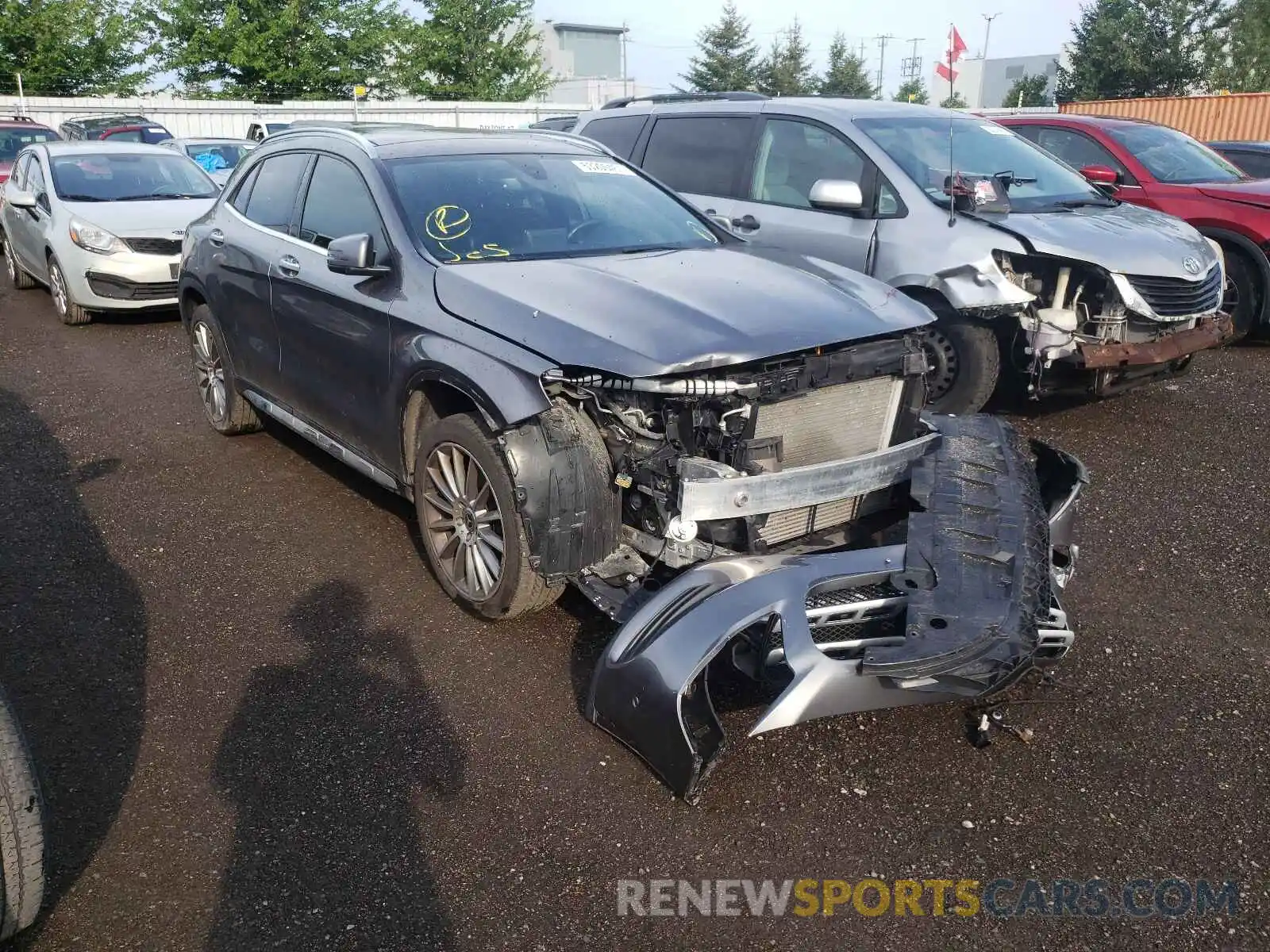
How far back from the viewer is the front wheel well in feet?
13.3

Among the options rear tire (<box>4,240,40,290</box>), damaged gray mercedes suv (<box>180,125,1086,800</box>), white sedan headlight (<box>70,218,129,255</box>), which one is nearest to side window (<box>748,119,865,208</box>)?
damaged gray mercedes suv (<box>180,125,1086,800</box>)

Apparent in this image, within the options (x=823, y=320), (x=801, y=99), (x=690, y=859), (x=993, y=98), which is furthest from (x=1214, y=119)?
(x=993, y=98)

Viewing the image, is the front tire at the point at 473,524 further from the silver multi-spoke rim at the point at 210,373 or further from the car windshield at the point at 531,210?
the silver multi-spoke rim at the point at 210,373

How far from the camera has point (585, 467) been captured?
3518mm

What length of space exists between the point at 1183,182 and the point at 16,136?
55.2 feet

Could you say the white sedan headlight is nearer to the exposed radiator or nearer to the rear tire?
the rear tire

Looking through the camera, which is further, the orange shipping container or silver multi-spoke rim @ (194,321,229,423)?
the orange shipping container

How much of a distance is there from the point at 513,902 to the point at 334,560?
2.41 meters

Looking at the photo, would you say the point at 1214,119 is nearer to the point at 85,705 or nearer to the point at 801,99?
the point at 801,99

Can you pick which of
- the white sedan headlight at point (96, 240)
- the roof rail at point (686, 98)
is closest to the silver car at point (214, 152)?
the white sedan headlight at point (96, 240)

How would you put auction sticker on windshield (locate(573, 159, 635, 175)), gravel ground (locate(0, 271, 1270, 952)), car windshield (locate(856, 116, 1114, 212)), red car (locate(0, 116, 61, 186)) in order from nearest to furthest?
gravel ground (locate(0, 271, 1270, 952)) → auction sticker on windshield (locate(573, 159, 635, 175)) → car windshield (locate(856, 116, 1114, 212)) → red car (locate(0, 116, 61, 186))

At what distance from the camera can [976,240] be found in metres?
6.06

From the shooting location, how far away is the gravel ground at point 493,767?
104 inches

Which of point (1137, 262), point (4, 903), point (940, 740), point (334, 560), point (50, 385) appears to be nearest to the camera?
point (4, 903)
